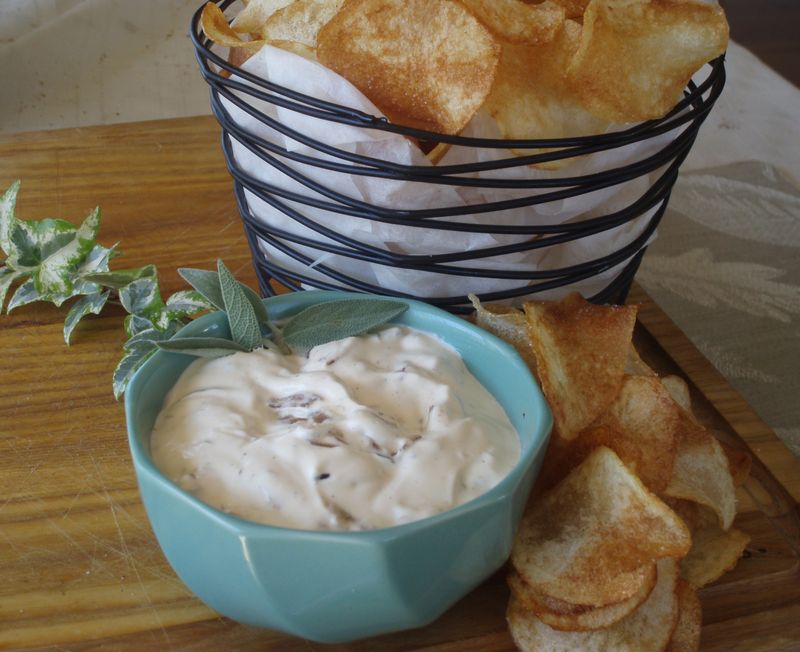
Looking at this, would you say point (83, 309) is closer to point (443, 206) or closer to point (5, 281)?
point (5, 281)

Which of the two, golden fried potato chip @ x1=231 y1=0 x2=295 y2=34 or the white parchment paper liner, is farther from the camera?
golden fried potato chip @ x1=231 y1=0 x2=295 y2=34

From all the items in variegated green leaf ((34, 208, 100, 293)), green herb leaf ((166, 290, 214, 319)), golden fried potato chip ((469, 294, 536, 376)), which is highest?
golden fried potato chip ((469, 294, 536, 376))

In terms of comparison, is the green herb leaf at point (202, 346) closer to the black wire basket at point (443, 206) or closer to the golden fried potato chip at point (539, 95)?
the black wire basket at point (443, 206)

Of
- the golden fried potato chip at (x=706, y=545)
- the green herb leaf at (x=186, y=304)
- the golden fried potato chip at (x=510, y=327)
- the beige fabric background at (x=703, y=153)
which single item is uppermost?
the golden fried potato chip at (x=510, y=327)

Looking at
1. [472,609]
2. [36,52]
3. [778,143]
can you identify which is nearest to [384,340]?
[472,609]

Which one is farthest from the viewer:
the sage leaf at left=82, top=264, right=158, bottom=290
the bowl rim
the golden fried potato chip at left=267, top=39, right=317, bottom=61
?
the sage leaf at left=82, top=264, right=158, bottom=290

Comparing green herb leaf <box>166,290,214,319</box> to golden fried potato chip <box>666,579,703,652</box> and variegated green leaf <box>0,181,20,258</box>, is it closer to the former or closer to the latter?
variegated green leaf <box>0,181,20,258</box>

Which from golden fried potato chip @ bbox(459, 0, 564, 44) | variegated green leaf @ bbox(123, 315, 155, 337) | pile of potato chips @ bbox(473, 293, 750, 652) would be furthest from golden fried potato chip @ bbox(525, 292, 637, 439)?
variegated green leaf @ bbox(123, 315, 155, 337)

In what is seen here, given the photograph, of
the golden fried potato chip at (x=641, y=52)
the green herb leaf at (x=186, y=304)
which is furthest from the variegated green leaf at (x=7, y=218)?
the golden fried potato chip at (x=641, y=52)
